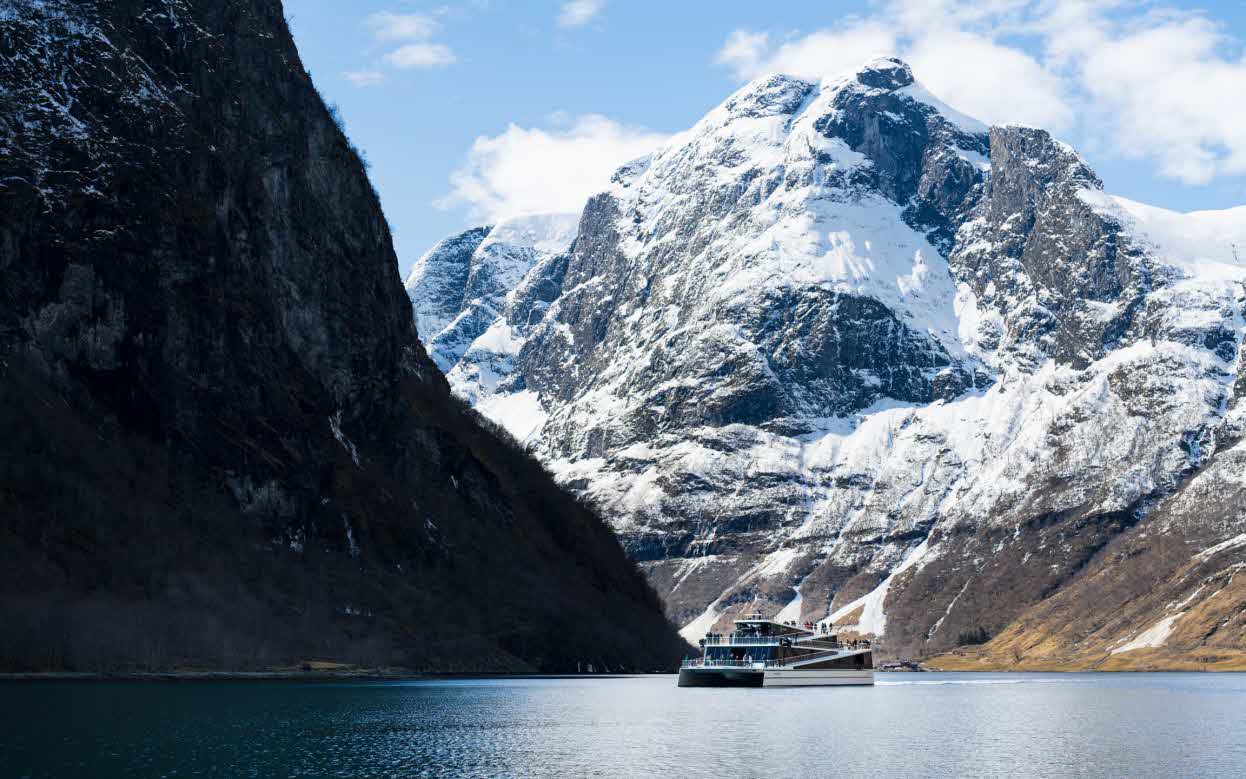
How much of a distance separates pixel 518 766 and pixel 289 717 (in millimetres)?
40419

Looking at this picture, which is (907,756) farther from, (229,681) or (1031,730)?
(229,681)

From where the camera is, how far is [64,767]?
9088 centimetres

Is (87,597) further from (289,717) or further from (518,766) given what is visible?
(518,766)

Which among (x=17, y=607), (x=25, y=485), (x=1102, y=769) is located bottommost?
(x=1102, y=769)

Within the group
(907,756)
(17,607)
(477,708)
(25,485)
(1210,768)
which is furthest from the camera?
(25,485)

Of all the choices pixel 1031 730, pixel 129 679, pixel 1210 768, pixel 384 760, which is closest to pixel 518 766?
pixel 384 760

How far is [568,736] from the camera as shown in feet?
417

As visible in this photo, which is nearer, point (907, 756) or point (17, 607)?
point (907, 756)

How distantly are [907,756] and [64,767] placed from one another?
189 ft

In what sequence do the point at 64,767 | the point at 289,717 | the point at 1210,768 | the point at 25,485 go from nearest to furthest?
the point at 64,767, the point at 1210,768, the point at 289,717, the point at 25,485

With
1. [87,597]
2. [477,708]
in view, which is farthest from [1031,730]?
[87,597]

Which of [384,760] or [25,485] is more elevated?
[25,485]

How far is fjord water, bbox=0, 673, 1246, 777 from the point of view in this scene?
100000 millimetres

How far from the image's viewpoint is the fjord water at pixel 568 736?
3937 inches
